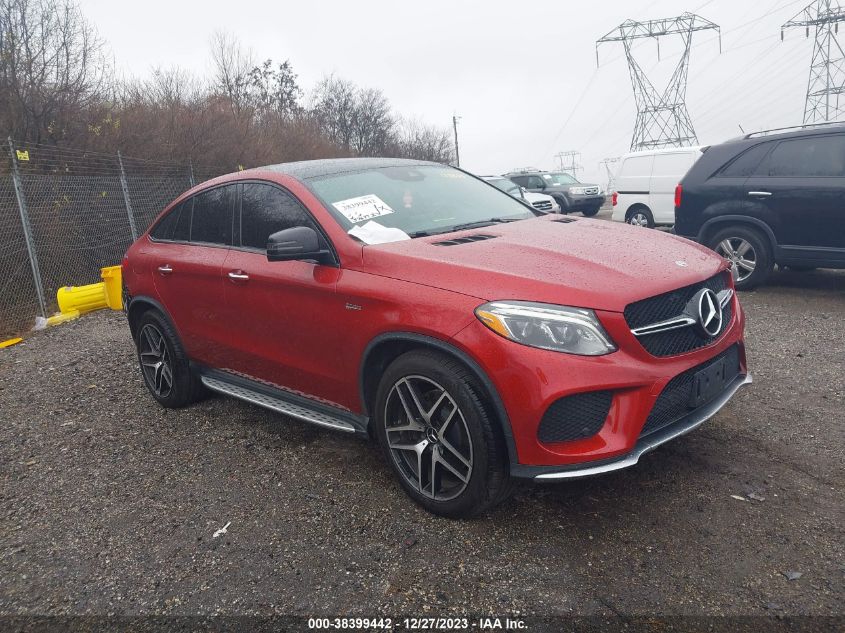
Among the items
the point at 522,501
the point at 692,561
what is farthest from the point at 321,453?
the point at 692,561

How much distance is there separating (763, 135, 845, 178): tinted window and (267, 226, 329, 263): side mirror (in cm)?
591

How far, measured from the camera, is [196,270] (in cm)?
415

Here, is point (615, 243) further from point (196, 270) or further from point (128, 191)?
point (128, 191)

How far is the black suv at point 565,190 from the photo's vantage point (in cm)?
2142

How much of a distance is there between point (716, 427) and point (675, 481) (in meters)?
0.79

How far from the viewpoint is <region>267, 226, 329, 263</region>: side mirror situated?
10.1 feet

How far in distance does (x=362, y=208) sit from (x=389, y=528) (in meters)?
1.70

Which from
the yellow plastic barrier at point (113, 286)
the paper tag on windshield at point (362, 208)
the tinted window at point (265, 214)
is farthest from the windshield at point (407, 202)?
the yellow plastic barrier at point (113, 286)

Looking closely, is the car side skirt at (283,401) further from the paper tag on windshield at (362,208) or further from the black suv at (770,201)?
the black suv at (770,201)

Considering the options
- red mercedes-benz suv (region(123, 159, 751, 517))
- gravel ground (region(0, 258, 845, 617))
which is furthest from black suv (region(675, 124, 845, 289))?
red mercedes-benz suv (region(123, 159, 751, 517))

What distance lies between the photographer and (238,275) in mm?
3785

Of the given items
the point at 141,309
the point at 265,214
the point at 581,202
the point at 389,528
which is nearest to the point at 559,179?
the point at 581,202

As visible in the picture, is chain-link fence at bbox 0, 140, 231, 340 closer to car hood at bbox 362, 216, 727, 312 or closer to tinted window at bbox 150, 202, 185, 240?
tinted window at bbox 150, 202, 185, 240

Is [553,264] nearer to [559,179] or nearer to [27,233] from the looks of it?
[27,233]
